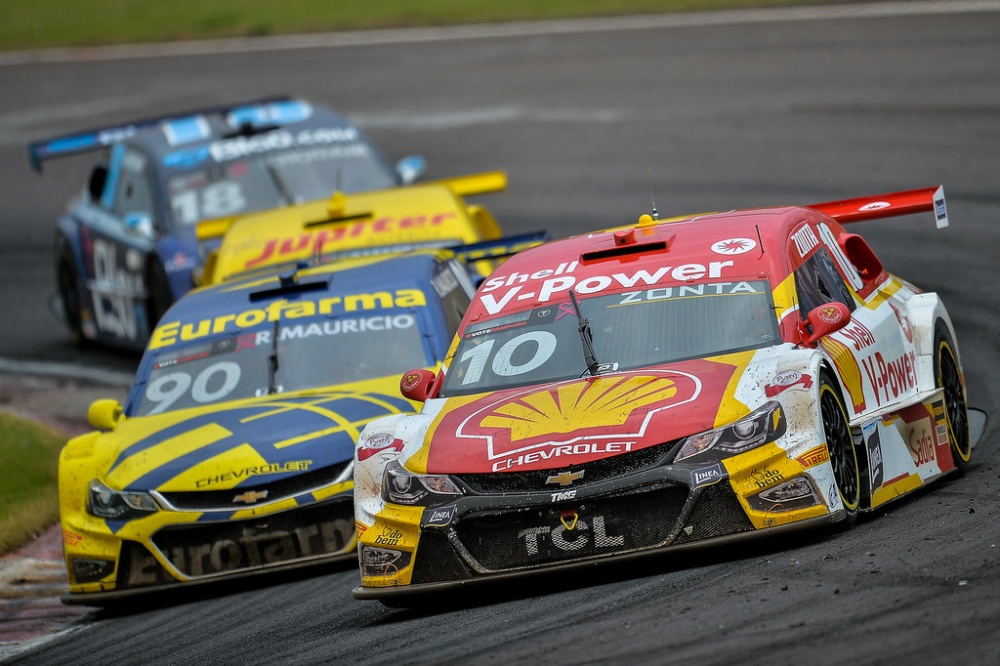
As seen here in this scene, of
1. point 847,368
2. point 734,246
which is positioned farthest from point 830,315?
point 734,246

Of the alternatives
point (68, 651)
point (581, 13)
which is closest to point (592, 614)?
point (68, 651)

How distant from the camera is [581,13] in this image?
2969 centimetres

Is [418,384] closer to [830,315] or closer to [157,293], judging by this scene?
[830,315]

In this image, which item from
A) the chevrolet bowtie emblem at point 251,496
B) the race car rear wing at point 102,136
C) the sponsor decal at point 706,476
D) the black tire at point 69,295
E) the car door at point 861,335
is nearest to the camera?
the sponsor decal at point 706,476

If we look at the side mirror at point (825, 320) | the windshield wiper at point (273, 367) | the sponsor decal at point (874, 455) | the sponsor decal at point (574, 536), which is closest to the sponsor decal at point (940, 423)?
the sponsor decal at point (874, 455)

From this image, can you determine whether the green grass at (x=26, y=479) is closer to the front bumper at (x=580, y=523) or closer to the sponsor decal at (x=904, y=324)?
the front bumper at (x=580, y=523)

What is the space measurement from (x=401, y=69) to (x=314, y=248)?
15.2m

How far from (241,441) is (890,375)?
3.16 metres

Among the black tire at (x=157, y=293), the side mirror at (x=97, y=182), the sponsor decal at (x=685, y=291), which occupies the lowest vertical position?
the black tire at (x=157, y=293)

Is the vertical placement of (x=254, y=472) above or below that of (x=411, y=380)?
below

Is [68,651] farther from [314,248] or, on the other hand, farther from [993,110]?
[993,110]

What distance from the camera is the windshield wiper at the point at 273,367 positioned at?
999 cm

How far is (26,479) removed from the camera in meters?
12.1

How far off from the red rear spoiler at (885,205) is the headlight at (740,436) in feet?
9.51
